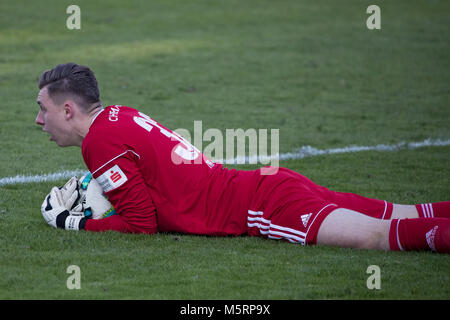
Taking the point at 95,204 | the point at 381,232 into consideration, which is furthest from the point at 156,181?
the point at 381,232

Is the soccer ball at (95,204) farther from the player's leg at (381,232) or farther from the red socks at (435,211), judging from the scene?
the red socks at (435,211)

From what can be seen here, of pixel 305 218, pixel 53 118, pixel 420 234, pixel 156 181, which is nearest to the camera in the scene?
pixel 420 234

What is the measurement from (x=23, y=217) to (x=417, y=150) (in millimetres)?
5447

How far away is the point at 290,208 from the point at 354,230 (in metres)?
0.48

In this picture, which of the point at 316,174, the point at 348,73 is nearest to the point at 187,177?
the point at 316,174

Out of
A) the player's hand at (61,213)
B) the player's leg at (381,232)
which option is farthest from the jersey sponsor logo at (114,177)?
the player's leg at (381,232)

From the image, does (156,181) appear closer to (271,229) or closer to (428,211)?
(271,229)

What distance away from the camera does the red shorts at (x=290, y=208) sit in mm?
5047

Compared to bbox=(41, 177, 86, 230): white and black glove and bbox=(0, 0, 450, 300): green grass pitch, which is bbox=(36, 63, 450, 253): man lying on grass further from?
bbox=(0, 0, 450, 300): green grass pitch

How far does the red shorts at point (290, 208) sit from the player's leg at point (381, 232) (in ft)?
0.29

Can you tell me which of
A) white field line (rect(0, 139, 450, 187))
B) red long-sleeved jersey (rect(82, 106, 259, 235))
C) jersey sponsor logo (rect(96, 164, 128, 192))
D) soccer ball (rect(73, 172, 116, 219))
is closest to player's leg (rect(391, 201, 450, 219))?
red long-sleeved jersey (rect(82, 106, 259, 235))

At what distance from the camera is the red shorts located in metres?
5.05

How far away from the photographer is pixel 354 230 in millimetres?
5008

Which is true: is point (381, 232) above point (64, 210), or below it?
below
